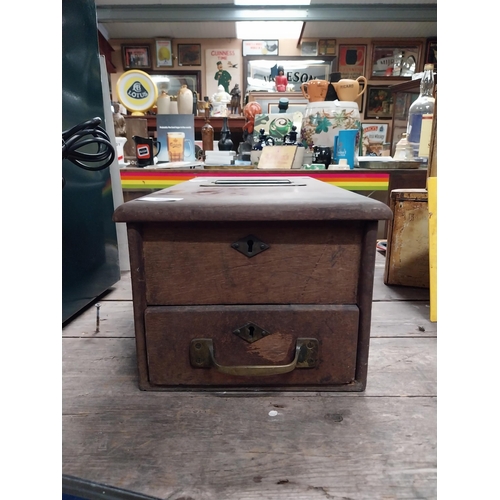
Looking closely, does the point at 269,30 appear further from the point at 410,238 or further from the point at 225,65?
the point at 410,238

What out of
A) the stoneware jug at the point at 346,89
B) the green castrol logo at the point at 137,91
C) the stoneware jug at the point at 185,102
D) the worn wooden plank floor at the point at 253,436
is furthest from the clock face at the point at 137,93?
the worn wooden plank floor at the point at 253,436

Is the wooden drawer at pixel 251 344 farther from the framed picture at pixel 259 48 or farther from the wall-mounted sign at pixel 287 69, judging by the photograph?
the framed picture at pixel 259 48

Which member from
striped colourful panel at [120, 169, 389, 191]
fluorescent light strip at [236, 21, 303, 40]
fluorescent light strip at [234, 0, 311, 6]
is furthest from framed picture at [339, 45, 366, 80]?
striped colourful panel at [120, 169, 389, 191]

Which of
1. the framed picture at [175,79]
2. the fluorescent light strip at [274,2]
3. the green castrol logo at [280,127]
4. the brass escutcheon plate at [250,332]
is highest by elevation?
the fluorescent light strip at [274,2]

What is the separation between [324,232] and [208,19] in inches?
102

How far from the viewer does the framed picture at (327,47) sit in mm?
3836

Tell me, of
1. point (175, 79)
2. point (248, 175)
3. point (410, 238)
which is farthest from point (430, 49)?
point (410, 238)

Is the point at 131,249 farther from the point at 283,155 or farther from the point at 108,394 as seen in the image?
the point at 283,155

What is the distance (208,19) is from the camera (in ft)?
8.27

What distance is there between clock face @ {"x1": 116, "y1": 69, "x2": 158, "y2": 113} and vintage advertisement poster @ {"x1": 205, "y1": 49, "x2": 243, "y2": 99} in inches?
73.7

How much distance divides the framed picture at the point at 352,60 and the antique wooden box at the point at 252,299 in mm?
3918

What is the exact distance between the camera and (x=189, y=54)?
12.8ft

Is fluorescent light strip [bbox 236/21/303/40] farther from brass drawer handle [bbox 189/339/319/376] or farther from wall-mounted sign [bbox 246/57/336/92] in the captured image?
brass drawer handle [bbox 189/339/319/376]

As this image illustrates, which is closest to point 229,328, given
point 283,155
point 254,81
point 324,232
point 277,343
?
point 277,343
